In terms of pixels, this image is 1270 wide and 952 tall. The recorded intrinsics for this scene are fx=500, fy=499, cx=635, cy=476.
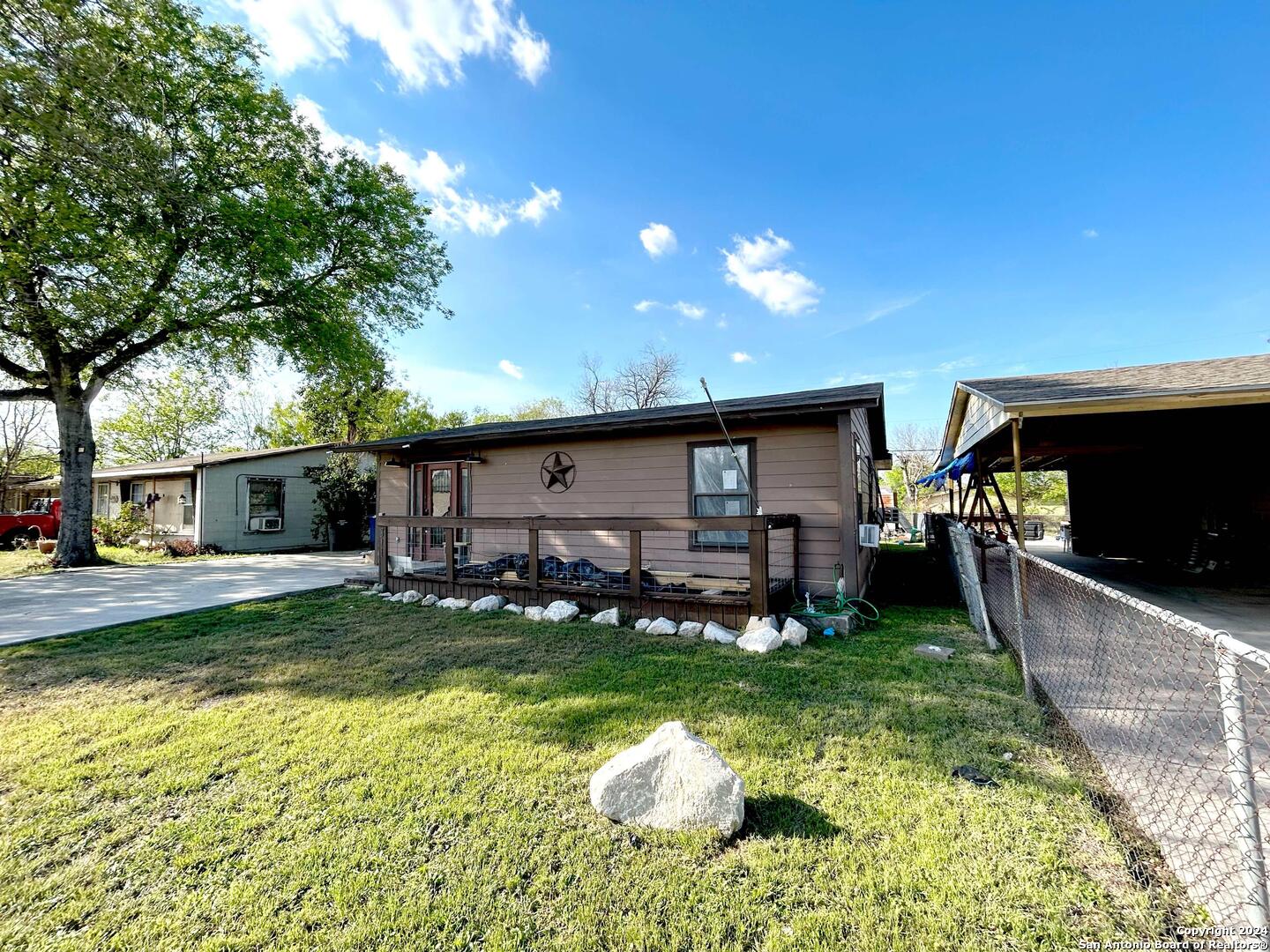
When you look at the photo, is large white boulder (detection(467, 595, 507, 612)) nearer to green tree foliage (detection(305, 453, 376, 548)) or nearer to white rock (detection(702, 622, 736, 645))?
white rock (detection(702, 622, 736, 645))

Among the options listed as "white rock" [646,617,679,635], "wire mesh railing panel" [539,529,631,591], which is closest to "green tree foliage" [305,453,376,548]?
"wire mesh railing panel" [539,529,631,591]

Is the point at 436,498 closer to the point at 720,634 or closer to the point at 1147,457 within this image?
the point at 720,634

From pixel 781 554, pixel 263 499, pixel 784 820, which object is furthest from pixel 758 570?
pixel 263 499

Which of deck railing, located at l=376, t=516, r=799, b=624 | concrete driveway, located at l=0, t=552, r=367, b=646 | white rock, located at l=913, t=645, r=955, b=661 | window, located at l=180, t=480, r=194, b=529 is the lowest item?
white rock, located at l=913, t=645, r=955, b=661

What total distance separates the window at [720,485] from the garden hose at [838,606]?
116cm

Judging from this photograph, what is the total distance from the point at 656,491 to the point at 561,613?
2.27 meters

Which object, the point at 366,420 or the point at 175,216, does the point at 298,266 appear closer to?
the point at 175,216

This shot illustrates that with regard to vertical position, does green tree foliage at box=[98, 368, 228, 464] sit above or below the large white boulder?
above

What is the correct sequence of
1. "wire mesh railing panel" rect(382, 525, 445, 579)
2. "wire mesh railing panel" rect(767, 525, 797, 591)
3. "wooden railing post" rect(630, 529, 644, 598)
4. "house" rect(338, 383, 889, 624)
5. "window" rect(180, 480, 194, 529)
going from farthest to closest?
"window" rect(180, 480, 194, 529) → "wire mesh railing panel" rect(382, 525, 445, 579) → "wire mesh railing panel" rect(767, 525, 797, 591) → "house" rect(338, 383, 889, 624) → "wooden railing post" rect(630, 529, 644, 598)

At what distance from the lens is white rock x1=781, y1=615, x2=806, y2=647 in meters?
4.61

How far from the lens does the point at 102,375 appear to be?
11727 millimetres

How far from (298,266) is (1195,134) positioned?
19.4 m

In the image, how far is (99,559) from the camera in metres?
11.7

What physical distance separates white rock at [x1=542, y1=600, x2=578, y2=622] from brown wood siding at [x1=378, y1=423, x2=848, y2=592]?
1.70 m
